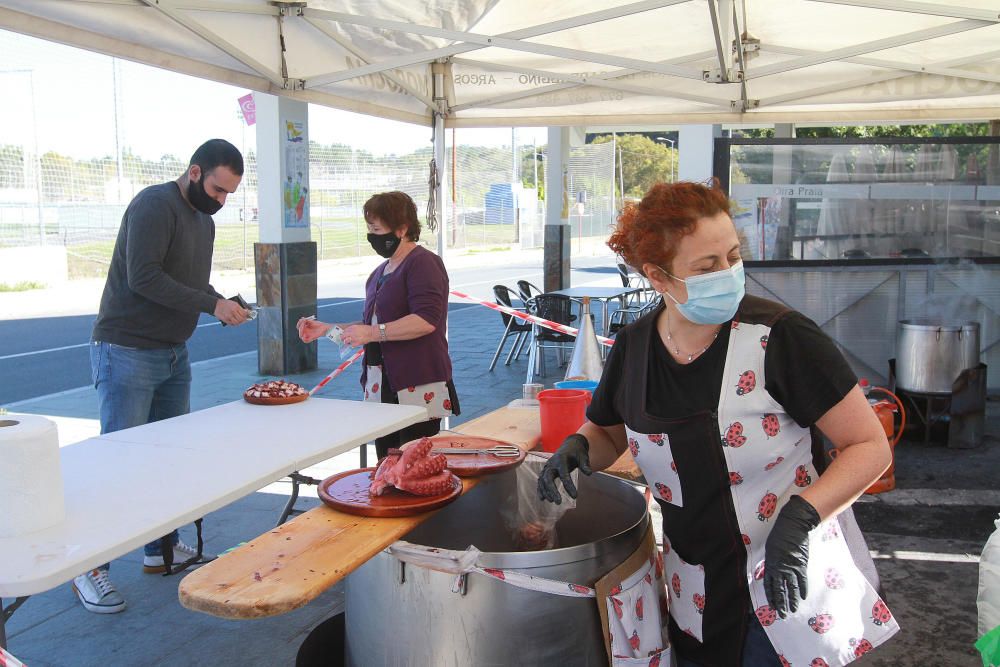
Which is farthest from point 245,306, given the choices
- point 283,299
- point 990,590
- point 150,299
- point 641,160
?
point 641,160

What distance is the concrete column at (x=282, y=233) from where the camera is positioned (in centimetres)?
875

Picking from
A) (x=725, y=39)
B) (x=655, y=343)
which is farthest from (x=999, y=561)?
(x=725, y=39)

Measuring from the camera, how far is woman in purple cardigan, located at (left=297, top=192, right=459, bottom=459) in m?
3.83

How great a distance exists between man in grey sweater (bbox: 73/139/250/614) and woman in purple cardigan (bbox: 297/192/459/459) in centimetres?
53

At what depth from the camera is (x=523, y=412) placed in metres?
3.43

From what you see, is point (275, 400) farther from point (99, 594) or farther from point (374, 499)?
point (374, 499)

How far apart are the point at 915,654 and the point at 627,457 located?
5.56ft

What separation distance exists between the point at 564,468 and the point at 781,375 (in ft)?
1.94

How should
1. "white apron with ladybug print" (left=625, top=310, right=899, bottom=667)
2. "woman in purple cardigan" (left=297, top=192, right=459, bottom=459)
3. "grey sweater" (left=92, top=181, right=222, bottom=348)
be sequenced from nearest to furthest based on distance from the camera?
1. "white apron with ladybug print" (left=625, top=310, right=899, bottom=667)
2. "grey sweater" (left=92, top=181, right=222, bottom=348)
3. "woman in purple cardigan" (left=297, top=192, right=459, bottom=459)

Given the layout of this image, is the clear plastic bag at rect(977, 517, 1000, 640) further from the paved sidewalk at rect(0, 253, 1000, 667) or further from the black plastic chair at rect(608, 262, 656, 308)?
the black plastic chair at rect(608, 262, 656, 308)

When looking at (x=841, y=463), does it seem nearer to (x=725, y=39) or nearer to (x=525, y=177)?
(x=725, y=39)

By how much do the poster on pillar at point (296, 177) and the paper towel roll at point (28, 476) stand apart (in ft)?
22.7

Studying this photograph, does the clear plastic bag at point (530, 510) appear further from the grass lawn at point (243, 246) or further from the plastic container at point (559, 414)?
the grass lawn at point (243, 246)

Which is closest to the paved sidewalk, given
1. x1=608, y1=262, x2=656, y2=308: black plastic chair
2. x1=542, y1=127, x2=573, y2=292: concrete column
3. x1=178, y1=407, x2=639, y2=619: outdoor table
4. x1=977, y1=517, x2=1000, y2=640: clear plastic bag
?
x1=178, y1=407, x2=639, y2=619: outdoor table
